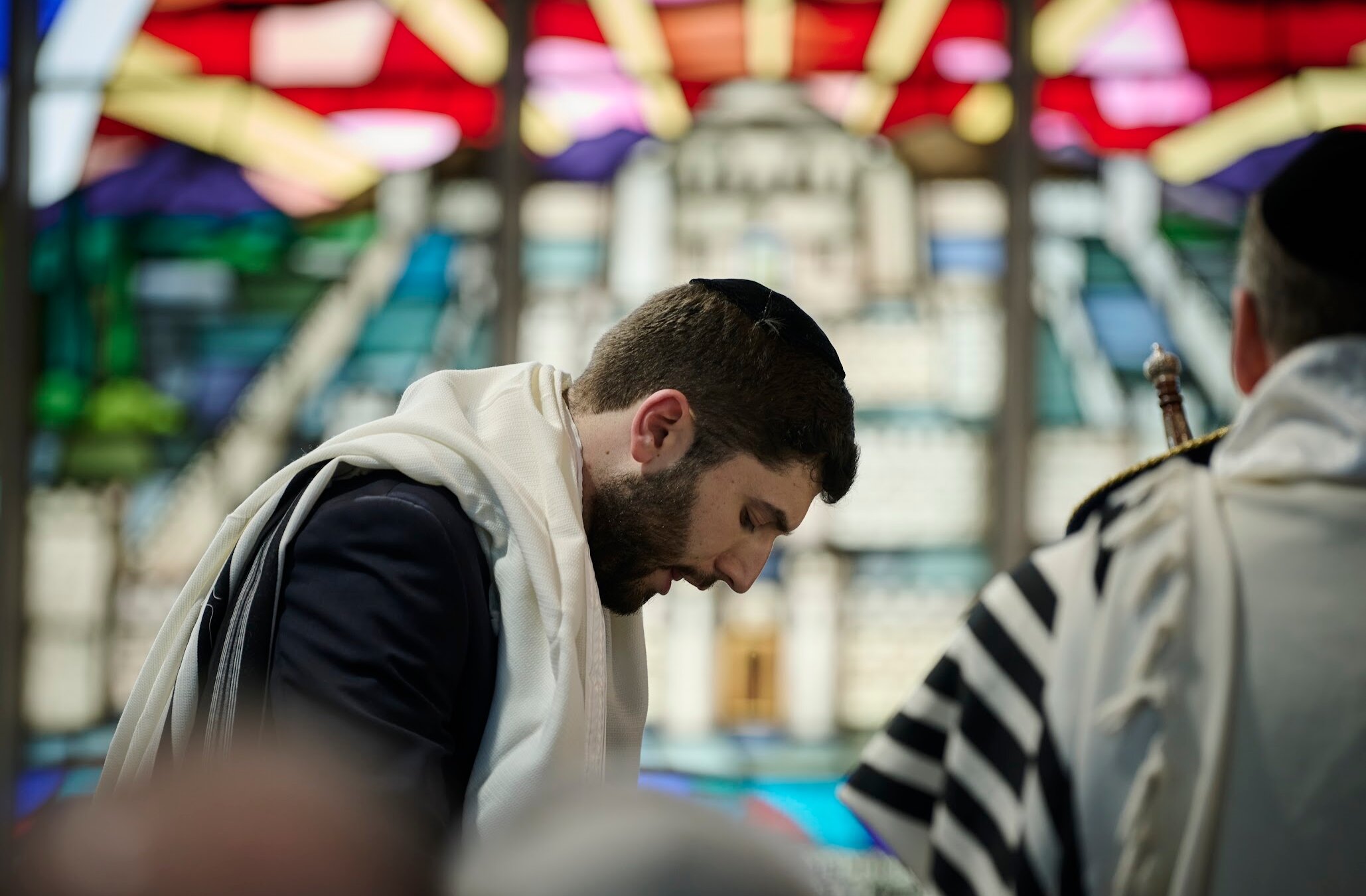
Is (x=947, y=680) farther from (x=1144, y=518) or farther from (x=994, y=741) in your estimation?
(x=1144, y=518)

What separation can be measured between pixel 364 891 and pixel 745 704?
158 inches

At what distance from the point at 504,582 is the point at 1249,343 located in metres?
0.89

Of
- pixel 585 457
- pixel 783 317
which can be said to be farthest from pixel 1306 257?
pixel 585 457

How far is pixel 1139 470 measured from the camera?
153cm

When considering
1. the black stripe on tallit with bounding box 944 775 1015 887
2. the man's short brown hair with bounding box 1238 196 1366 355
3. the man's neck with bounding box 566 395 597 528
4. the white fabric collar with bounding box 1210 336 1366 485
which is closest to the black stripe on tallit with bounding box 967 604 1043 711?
the black stripe on tallit with bounding box 944 775 1015 887

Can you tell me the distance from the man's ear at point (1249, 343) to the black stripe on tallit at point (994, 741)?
39 cm

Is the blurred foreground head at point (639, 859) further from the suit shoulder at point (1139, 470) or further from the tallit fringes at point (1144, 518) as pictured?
the suit shoulder at point (1139, 470)

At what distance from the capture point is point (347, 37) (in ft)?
16.6

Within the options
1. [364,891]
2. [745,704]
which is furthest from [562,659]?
[745,704]

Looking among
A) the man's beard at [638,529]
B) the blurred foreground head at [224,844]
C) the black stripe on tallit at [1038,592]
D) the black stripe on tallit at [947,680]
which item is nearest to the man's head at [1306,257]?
the black stripe on tallit at [1038,592]

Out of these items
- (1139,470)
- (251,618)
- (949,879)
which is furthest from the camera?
(251,618)

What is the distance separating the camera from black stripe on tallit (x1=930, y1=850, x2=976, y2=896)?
1.28 m

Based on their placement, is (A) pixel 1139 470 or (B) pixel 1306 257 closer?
(B) pixel 1306 257

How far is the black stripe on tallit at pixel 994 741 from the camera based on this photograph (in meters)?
1.28
